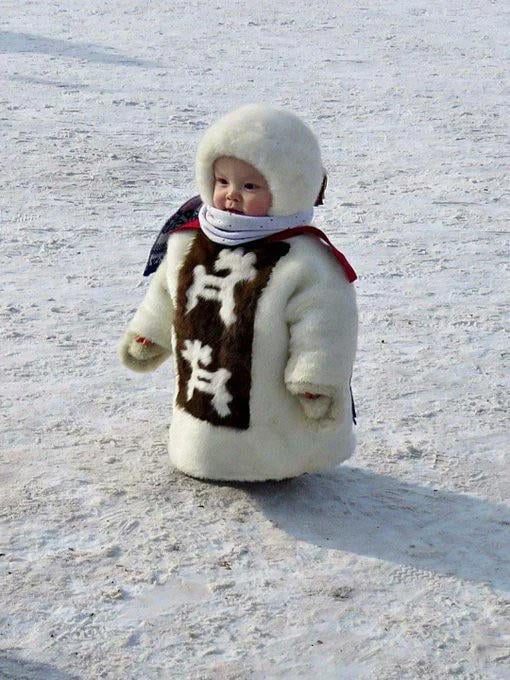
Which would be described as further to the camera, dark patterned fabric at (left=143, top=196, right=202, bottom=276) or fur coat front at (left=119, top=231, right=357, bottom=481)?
dark patterned fabric at (left=143, top=196, right=202, bottom=276)

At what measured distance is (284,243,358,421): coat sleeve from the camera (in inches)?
145

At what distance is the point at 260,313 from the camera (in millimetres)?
3762

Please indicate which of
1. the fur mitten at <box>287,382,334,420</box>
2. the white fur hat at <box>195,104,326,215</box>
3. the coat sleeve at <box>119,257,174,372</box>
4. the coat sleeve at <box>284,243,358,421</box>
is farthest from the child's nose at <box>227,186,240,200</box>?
the fur mitten at <box>287,382,334,420</box>

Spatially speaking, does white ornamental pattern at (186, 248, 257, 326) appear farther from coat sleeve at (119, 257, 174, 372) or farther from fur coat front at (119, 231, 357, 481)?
coat sleeve at (119, 257, 174, 372)

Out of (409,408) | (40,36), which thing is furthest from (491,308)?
(40,36)

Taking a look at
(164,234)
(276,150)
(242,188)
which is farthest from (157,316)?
(276,150)

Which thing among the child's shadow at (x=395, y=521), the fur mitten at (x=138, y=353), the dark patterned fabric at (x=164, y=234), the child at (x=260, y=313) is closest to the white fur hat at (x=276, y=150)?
the child at (x=260, y=313)

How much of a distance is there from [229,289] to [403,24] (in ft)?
27.6

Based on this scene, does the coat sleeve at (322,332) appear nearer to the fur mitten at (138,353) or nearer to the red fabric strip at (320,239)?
the red fabric strip at (320,239)

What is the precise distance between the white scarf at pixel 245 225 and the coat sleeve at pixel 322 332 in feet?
0.33

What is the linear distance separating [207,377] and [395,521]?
2.30 ft

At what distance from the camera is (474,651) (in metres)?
3.27

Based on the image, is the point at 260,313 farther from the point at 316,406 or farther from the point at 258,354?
the point at 316,406

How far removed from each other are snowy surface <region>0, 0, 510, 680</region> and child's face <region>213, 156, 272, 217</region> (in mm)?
864
